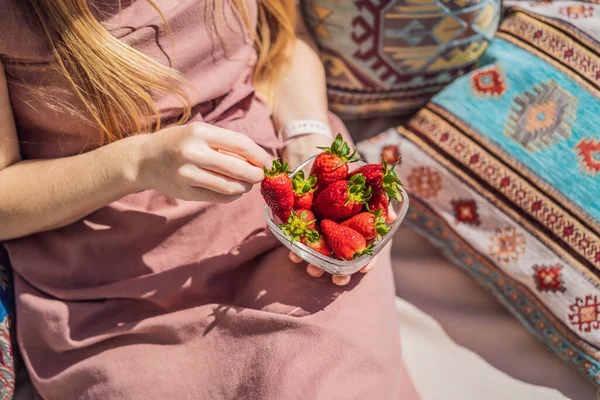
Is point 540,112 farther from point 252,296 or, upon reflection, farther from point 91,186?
point 91,186

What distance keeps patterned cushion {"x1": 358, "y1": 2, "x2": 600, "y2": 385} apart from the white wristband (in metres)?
0.17

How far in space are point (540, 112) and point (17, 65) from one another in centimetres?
82

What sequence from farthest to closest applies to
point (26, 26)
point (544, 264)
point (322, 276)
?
point (544, 264) < point (322, 276) < point (26, 26)

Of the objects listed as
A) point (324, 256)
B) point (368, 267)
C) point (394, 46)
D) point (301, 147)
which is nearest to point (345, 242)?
point (324, 256)

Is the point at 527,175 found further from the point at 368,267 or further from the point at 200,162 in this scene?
the point at 200,162

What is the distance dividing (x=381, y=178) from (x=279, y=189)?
0.46ft

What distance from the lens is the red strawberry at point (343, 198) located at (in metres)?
0.63

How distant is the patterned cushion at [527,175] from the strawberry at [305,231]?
0.36m

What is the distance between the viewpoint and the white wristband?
85cm

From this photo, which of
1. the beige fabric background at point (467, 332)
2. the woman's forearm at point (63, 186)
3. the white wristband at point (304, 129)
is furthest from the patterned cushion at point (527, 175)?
the woman's forearm at point (63, 186)

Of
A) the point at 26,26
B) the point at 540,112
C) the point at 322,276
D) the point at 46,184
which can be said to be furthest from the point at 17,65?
the point at 540,112

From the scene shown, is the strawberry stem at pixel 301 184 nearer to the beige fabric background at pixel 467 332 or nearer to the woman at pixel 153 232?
the woman at pixel 153 232

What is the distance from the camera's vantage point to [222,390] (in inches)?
26.6

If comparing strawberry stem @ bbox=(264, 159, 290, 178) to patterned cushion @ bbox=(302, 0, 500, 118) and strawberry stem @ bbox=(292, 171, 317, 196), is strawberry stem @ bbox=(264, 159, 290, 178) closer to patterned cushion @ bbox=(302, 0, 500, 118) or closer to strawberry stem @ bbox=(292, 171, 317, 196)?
strawberry stem @ bbox=(292, 171, 317, 196)
